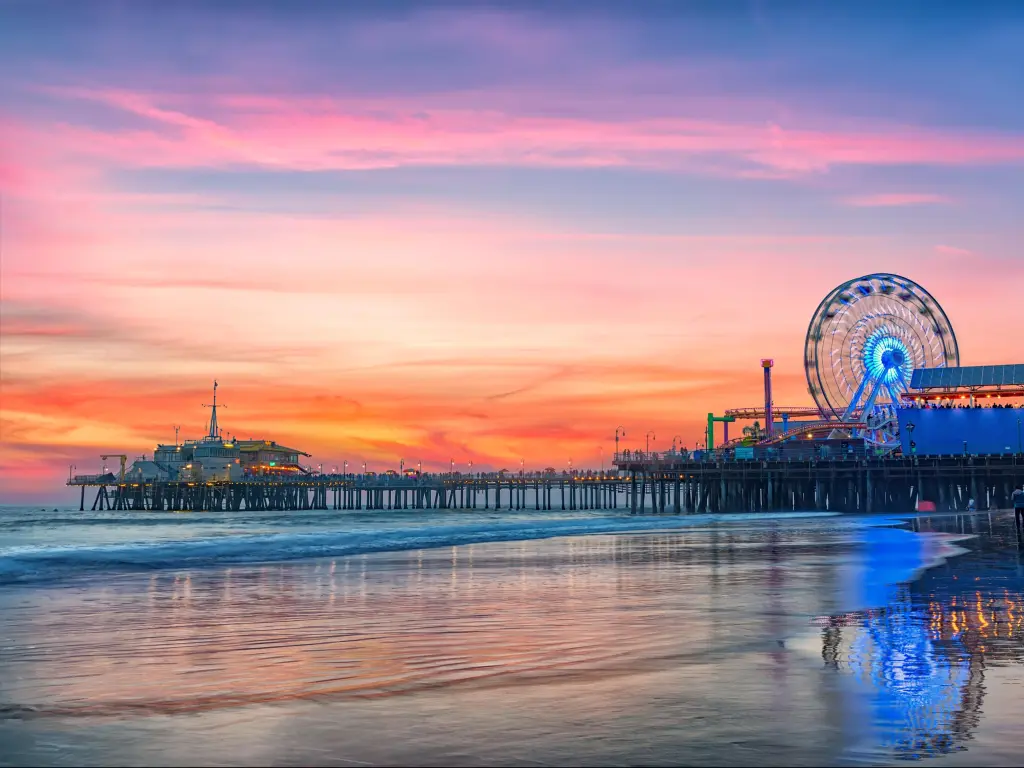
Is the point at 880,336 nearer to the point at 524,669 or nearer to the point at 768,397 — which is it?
the point at 768,397

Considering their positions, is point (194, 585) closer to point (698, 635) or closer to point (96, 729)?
point (698, 635)

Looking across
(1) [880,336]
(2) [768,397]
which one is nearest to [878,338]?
(1) [880,336]

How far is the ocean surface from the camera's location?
29.2ft

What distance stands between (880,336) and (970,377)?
31.8 feet

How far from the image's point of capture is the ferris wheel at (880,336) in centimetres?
11181

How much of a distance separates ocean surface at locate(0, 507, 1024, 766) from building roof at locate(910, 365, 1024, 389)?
291 feet

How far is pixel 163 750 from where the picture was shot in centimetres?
886

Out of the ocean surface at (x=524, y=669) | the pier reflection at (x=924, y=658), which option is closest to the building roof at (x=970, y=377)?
the ocean surface at (x=524, y=669)

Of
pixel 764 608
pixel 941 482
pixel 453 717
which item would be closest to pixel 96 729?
pixel 453 717

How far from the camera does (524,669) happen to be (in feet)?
41.4

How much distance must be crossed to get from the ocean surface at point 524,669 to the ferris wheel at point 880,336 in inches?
3513

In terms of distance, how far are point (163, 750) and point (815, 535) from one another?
4250 centimetres

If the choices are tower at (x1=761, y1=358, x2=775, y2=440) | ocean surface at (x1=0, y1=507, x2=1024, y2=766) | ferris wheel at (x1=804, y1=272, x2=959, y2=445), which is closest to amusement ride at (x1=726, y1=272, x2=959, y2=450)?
ferris wheel at (x1=804, y1=272, x2=959, y2=445)

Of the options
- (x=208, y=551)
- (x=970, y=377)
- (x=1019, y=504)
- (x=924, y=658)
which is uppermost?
(x=970, y=377)
